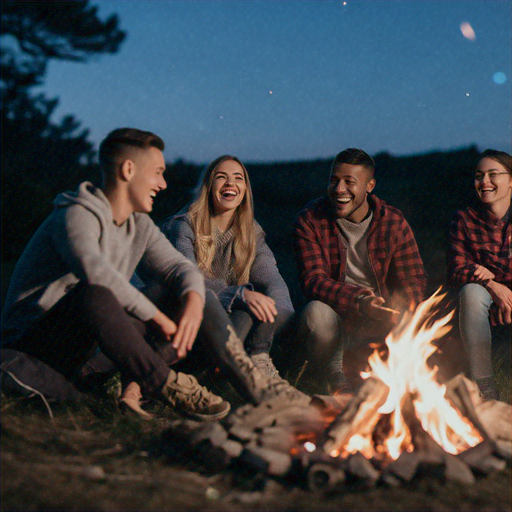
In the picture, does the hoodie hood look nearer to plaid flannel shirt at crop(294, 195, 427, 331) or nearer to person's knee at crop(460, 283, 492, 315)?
plaid flannel shirt at crop(294, 195, 427, 331)

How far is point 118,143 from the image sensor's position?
312cm

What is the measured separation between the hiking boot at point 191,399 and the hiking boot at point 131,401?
171 mm

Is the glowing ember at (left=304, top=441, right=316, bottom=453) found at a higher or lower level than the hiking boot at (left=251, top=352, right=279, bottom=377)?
lower

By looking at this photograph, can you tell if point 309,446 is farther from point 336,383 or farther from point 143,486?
point 336,383

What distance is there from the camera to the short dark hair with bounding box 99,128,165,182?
312cm

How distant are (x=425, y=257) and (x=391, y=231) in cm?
448

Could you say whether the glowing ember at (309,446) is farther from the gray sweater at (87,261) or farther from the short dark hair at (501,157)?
the short dark hair at (501,157)

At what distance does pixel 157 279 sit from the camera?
10.9 feet

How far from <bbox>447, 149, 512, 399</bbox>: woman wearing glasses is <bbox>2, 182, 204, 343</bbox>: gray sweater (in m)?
1.71

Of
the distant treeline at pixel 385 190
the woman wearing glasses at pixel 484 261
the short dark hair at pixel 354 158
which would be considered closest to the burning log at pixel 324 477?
the woman wearing glasses at pixel 484 261

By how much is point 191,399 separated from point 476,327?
1.80 metres

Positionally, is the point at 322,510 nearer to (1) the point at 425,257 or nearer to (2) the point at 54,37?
(1) the point at 425,257

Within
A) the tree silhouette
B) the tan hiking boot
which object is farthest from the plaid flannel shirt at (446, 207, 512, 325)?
the tree silhouette

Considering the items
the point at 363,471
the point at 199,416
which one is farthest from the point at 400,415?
the point at 199,416
